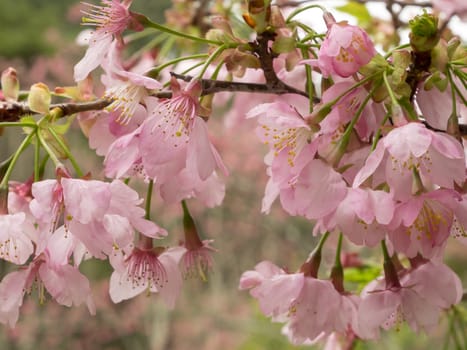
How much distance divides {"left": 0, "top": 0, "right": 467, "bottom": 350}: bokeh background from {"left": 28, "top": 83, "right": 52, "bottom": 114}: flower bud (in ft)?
11.6

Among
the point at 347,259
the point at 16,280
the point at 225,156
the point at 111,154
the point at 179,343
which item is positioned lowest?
the point at 179,343

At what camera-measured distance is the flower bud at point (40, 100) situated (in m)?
0.64

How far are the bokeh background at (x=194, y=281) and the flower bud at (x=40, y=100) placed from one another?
353 cm

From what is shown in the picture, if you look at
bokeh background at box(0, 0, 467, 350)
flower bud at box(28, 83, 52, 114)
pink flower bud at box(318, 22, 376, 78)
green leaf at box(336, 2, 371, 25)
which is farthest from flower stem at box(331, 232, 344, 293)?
bokeh background at box(0, 0, 467, 350)

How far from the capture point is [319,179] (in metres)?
0.55

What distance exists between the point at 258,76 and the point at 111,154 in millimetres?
428

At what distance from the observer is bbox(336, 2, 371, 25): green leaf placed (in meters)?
1.28

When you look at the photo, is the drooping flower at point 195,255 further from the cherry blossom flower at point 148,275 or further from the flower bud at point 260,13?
the flower bud at point 260,13

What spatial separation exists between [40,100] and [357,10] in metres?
0.84

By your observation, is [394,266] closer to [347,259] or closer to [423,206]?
[423,206]

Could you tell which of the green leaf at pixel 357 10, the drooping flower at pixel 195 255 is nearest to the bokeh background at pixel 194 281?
the green leaf at pixel 357 10

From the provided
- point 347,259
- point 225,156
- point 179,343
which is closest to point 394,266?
point 347,259

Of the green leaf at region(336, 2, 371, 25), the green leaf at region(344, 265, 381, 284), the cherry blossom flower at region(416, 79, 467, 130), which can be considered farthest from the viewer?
the green leaf at region(336, 2, 371, 25)

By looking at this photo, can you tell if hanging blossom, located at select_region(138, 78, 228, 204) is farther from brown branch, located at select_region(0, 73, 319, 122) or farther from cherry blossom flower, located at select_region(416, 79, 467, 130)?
cherry blossom flower, located at select_region(416, 79, 467, 130)
